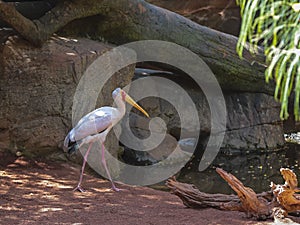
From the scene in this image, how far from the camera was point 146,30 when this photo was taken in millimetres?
7746

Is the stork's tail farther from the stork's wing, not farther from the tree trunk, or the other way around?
the tree trunk

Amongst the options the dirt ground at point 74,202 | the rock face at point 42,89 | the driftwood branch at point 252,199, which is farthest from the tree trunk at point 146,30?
the driftwood branch at point 252,199

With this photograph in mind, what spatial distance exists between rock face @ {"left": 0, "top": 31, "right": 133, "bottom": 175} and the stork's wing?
2.59ft

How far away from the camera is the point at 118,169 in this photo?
6746 mm

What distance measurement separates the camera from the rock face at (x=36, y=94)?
6.08 m

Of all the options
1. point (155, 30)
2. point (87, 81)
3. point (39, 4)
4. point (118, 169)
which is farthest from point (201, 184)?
point (39, 4)

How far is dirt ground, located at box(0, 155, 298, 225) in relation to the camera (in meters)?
4.18

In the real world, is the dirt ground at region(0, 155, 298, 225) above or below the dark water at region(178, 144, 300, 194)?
above

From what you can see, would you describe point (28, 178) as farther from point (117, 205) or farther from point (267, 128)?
point (267, 128)

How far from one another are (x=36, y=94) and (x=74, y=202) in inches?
72.4

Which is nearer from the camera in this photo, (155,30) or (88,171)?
(88,171)

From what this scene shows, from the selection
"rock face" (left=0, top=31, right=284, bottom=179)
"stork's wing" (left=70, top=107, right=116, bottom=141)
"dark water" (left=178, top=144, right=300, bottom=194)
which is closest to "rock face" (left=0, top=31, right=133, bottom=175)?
"rock face" (left=0, top=31, right=284, bottom=179)

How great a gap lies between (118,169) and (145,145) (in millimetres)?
1390

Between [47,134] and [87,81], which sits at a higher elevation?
[87,81]
